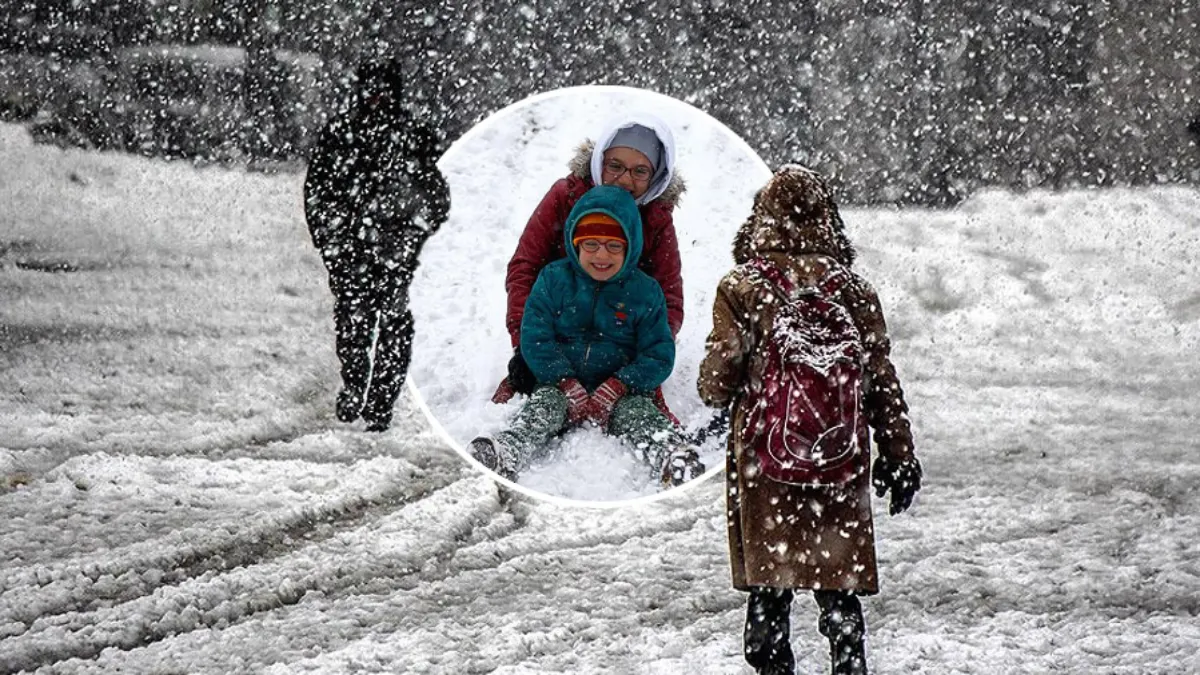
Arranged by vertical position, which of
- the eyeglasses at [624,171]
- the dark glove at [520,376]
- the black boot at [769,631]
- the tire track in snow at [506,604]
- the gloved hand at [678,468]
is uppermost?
the eyeglasses at [624,171]

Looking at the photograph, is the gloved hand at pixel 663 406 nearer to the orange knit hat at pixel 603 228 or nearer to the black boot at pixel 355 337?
the orange knit hat at pixel 603 228

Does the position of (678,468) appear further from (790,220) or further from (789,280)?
(790,220)

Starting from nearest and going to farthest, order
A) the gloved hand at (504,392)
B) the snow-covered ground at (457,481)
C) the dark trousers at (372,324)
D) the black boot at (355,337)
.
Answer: the gloved hand at (504,392) < the snow-covered ground at (457,481) < the dark trousers at (372,324) < the black boot at (355,337)

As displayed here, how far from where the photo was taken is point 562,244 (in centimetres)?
215

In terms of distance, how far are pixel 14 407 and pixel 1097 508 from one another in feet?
12.5

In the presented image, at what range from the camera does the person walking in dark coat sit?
2.74m

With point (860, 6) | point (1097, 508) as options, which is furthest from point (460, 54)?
point (1097, 508)

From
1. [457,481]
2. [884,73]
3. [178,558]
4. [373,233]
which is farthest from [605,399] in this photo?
[884,73]

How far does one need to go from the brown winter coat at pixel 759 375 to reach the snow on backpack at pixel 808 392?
0.03 meters

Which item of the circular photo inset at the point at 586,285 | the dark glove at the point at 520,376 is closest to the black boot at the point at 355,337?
the circular photo inset at the point at 586,285

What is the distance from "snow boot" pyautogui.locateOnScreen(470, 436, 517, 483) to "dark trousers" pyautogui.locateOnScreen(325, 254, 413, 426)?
378mm

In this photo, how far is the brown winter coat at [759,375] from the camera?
223 centimetres

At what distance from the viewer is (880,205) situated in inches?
207

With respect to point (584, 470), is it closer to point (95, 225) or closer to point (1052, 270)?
point (1052, 270)
